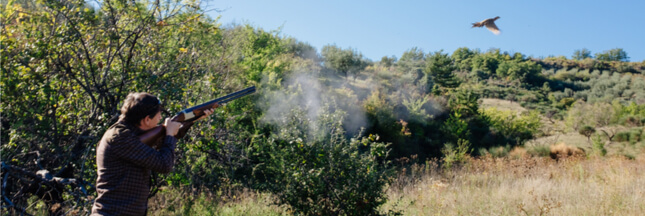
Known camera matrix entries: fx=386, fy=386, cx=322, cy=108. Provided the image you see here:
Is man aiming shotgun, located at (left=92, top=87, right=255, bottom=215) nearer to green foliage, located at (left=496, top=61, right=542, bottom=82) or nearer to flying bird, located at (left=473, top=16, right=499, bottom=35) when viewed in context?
flying bird, located at (left=473, top=16, right=499, bottom=35)

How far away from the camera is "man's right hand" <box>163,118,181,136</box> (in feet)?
7.73

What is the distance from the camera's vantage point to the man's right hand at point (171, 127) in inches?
92.8

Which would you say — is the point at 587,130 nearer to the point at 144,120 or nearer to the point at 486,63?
the point at 144,120

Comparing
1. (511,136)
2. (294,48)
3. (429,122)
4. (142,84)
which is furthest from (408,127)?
(142,84)

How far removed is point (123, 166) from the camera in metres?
2.18

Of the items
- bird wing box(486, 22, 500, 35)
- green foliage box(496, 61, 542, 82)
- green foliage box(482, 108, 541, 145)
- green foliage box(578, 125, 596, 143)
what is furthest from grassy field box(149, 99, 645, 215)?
green foliage box(496, 61, 542, 82)

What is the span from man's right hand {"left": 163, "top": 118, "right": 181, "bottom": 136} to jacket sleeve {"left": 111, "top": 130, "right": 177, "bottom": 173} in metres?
0.17

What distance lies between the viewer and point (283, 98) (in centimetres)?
1174

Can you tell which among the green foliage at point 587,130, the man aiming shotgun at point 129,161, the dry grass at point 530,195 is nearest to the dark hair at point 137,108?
the man aiming shotgun at point 129,161

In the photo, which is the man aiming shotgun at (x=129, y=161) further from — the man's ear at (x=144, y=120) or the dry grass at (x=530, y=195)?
the dry grass at (x=530, y=195)

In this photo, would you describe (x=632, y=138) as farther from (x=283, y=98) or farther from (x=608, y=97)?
(x=608, y=97)

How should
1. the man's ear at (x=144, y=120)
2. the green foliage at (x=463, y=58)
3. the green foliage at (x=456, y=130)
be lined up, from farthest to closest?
the green foliage at (x=463, y=58)
the green foliage at (x=456, y=130)
the man's ear at (x=144, y=120)

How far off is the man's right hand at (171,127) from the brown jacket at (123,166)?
0.17m

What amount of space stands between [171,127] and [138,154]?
30 centimetres
